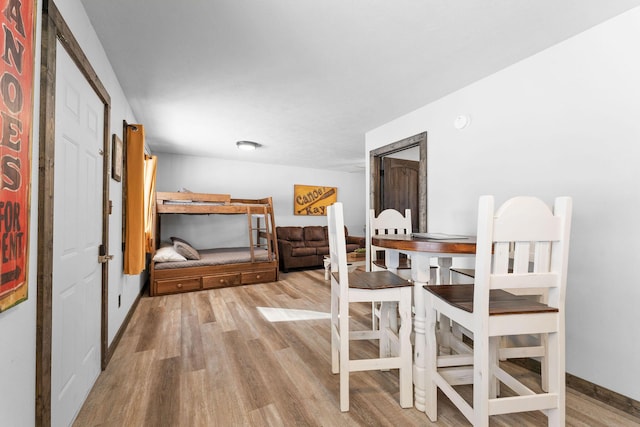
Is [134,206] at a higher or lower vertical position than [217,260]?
higher

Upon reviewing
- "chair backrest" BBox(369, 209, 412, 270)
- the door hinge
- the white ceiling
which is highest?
the white ceiling

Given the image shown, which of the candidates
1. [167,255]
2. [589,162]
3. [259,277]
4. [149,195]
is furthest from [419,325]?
[167,255]

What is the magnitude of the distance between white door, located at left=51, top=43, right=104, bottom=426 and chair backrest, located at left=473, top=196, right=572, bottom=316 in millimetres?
1853

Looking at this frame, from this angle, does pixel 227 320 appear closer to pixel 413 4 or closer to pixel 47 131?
pixel 47 131

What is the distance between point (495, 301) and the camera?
125 cm

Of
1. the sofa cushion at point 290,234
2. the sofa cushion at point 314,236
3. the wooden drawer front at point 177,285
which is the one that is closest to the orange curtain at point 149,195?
the wooden drawer front at point 177,285

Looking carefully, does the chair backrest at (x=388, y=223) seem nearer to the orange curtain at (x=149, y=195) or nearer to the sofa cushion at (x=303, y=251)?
the orange curtain at (x=149, y=195)

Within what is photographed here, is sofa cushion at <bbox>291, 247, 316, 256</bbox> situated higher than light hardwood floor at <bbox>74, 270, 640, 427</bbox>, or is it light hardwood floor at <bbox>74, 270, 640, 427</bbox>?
sofa cushion at <bbox>291, 247, 316, 256</bbox>

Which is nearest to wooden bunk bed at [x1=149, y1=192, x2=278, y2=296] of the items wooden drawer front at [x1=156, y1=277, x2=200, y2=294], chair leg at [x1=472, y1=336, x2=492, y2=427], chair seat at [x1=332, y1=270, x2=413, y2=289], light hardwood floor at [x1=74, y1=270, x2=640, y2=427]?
wooden drawer front at [x1=156, y1=277, x2=200, y2=294]

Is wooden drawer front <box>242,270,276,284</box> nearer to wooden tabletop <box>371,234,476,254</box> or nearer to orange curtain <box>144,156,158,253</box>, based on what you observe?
orange curtain <box>144,156,158,253</box>

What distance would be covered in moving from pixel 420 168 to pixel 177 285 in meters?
3.50

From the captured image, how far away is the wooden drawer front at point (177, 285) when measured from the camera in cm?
363

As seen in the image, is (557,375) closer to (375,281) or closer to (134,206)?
(375,281)

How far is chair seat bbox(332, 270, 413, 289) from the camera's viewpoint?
1.53m
